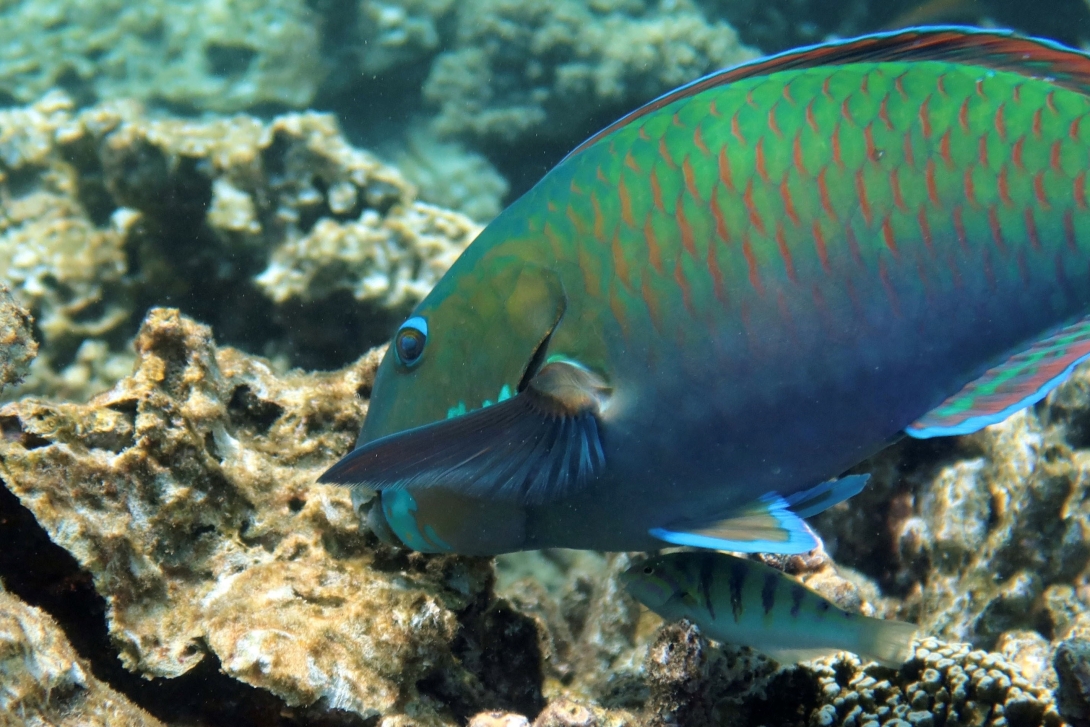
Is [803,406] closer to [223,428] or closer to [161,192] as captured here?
[223,428]

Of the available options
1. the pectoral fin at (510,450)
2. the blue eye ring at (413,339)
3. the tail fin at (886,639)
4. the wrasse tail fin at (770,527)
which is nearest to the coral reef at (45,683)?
the pectoral fin at (510,450)

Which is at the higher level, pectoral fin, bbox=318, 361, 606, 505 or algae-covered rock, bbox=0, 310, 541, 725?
pectoral fin, bbox=318, 361, 606, 505

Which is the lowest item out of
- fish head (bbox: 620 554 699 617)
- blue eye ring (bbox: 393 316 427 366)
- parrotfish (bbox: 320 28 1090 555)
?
fish head (bbox: 620 554 699 617)

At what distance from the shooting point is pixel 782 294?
1815 mm

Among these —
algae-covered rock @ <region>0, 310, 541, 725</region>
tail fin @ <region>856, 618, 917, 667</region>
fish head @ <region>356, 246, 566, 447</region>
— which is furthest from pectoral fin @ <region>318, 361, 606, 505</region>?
tail fin @ <region>856, 618, 917, 667</region>

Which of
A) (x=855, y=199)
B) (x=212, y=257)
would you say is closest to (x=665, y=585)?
(x=855, y=199)

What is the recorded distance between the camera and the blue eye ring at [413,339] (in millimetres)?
2004

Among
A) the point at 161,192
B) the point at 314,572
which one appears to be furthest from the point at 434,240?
the point at 314,572

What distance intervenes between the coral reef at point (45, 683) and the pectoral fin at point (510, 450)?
0.89 m

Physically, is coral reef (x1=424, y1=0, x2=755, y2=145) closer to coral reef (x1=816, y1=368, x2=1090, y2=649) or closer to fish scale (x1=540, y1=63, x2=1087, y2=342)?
coral reef (x1=816, y1=368, x2=1090, y2=649)

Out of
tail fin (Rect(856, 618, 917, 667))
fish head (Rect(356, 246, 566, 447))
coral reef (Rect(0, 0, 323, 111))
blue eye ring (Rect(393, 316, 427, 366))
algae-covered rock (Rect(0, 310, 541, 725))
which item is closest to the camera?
fish head (Rect(356, 246, 566, 447))

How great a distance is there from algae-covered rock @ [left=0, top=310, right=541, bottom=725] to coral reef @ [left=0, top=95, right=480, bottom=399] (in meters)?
2.15

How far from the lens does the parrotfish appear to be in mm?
1816

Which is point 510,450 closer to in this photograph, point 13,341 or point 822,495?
point 822,495
